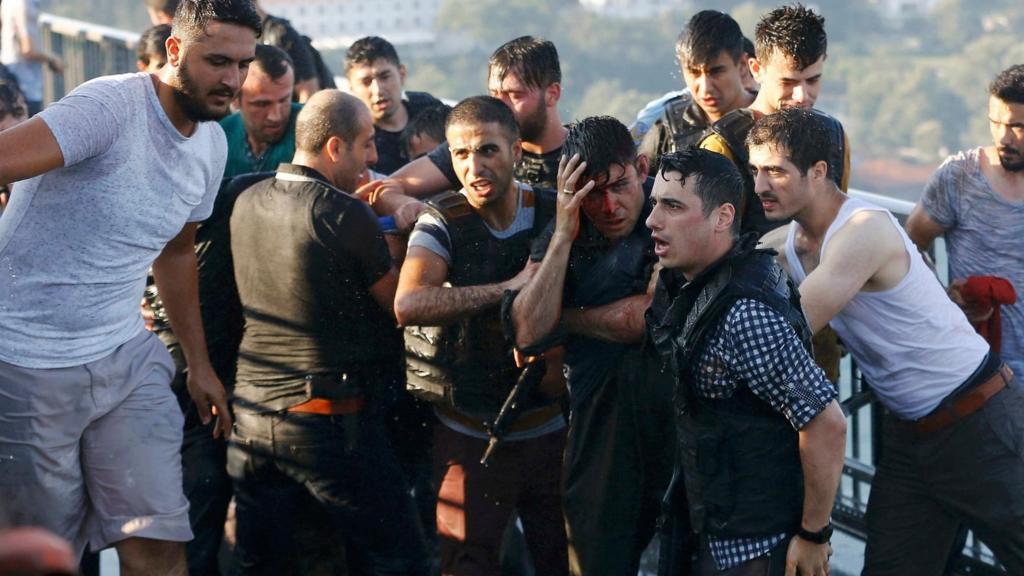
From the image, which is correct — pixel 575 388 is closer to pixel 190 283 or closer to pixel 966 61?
pixel 190 283

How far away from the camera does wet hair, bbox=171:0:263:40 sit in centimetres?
363

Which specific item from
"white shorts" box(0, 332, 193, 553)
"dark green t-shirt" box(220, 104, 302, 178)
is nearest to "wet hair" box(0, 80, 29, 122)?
"dark green t-shirt" box(220, 104, 302, 178)

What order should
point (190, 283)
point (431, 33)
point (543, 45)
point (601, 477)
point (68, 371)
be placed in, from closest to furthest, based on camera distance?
point (68, 371) → point (601, 477) → point (190, 283) → point (543, 45) → point (431, 33)

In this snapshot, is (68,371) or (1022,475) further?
(1022,475)

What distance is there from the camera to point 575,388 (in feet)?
13.2

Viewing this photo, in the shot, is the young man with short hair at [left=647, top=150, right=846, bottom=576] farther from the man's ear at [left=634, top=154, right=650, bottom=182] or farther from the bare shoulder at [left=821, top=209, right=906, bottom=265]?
the man's ear at [left=634, top=154, right=650, bottom=182]

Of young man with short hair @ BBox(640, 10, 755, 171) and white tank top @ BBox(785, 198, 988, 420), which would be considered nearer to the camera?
white tank top @ BBox(785, 198, 988, 420)

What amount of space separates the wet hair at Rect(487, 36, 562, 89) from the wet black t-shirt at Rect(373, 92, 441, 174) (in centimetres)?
91

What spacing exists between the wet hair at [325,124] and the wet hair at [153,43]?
144 cm

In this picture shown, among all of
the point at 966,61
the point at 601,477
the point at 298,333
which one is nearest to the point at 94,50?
the point at 298,333

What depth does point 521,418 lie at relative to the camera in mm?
4277

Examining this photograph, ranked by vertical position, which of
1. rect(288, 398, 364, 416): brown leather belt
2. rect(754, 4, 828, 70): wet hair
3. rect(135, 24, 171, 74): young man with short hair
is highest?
rect(754, 4, 828, 70): wet hair

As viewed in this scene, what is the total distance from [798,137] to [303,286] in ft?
5.17

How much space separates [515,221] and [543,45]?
1.25 m
